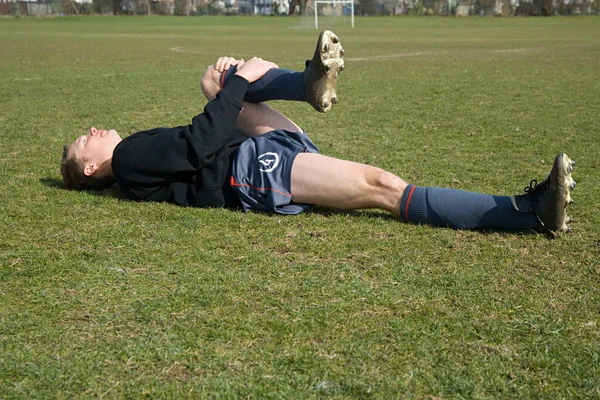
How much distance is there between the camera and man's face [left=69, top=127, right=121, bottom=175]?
5.07m

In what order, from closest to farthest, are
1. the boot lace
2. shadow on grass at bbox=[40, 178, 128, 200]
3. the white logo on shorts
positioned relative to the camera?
the boot lace, the white logo on shorts, shadow on grass at bbox=[40, 178, 128, 200]

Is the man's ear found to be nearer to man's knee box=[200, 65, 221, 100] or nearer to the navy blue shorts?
man's knee box=[200, 65, 221, 100]

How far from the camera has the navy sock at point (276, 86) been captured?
15.7 feet

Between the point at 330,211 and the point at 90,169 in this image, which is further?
the point at 90,169

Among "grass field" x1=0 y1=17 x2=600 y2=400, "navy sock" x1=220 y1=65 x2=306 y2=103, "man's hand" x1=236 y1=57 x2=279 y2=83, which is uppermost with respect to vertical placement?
"man's hand" x1=236 y1=57 x2=279 y2=83

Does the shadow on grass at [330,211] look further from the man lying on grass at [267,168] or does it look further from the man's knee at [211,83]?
the man's knee at [211,83]

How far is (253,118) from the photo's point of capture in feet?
16.6

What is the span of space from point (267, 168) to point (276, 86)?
0.67 metres

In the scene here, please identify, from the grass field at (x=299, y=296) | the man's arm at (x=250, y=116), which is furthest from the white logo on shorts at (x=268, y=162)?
the man's arm at (x=250, y=116)

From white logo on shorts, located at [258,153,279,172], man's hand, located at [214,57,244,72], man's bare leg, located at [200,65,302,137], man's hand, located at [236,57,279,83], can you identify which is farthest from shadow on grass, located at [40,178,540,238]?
man's hand, located at [214,57,244,72]

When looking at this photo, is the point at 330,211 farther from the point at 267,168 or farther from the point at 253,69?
the point at 253,69

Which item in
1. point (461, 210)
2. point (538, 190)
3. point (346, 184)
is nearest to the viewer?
point (538, 190)

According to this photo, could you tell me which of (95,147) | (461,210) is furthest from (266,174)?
(95,147)

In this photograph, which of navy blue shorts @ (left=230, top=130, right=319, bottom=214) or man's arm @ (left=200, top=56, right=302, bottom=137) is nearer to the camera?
navy blue shorts @ (left=230, top=130, right=319, bottom=214)
